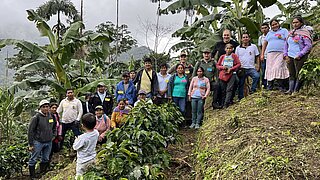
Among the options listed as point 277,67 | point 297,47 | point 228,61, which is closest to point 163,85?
point 228,61

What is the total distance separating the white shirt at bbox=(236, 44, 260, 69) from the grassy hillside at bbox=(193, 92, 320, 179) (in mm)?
1156

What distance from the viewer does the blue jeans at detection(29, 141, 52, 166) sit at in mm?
6094

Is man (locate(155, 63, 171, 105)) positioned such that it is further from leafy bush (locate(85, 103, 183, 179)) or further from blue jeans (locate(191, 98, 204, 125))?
leafy bush (locate(85, 103, 183, 179))

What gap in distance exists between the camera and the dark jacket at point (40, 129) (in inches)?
234

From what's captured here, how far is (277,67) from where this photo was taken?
5.72 meters

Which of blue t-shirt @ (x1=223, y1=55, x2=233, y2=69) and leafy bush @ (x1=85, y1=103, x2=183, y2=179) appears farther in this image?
blue t-shirt @ (x1=223, y1=55, x2=233, y2=69)

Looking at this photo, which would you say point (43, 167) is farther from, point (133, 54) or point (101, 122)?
point (133, 54)

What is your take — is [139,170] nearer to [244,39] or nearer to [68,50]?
[244,39]

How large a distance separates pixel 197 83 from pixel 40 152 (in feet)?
10.4

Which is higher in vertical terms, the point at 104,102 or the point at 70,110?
the point at 104,102

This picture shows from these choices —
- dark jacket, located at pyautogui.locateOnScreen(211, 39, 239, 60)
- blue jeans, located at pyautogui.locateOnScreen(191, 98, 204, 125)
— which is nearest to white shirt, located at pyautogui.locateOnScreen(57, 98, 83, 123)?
blue jeans, located at pyautogui.locateOnScreen(191, 98, 204, 125)

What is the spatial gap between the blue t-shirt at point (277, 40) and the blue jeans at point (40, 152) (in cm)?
435

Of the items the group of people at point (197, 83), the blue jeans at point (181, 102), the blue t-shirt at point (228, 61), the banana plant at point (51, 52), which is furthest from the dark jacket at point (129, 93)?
the banana plant at point (51, 52)

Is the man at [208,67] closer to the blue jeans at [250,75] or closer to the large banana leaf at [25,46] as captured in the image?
the blue jeans at [250,75]
